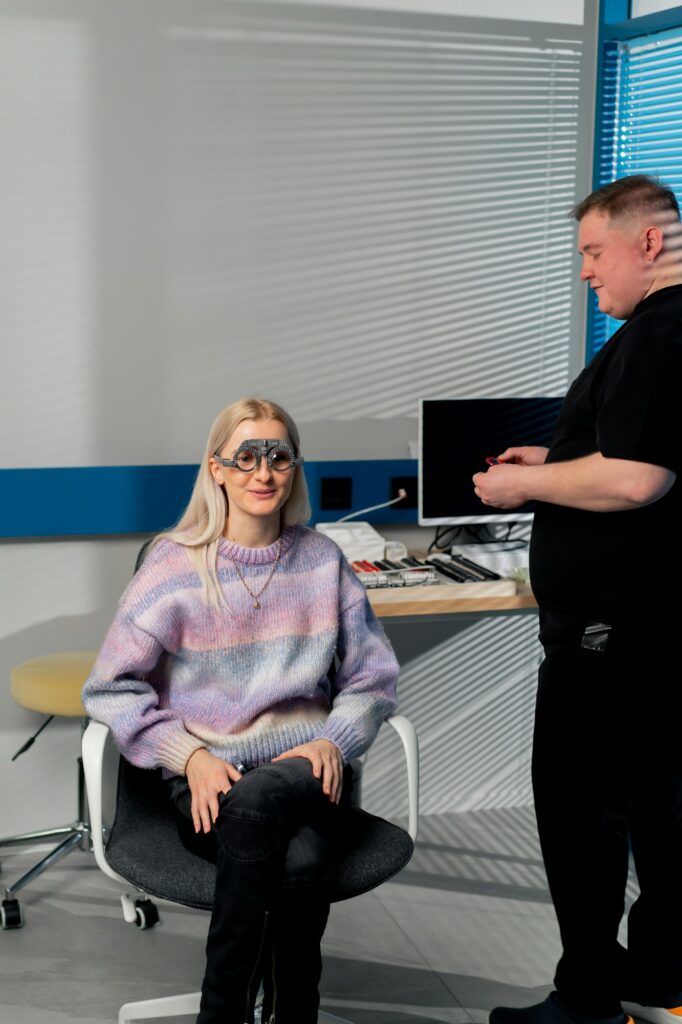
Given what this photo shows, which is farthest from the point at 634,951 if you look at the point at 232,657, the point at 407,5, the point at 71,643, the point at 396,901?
the point at 407,5

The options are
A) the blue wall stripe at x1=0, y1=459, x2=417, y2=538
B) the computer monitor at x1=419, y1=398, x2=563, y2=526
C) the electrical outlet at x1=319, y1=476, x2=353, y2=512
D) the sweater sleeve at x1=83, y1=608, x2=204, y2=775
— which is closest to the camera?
the sweater sleeve at x1=83, y1=608, x2=204, y2=775

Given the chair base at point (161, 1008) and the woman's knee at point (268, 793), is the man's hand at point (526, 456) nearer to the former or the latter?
the woman's knee at point (268, 793)

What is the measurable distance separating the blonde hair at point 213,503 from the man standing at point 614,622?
1.42 ft

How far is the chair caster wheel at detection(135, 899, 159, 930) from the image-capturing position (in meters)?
2.99

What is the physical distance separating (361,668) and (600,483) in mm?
622

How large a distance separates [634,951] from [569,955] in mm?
167

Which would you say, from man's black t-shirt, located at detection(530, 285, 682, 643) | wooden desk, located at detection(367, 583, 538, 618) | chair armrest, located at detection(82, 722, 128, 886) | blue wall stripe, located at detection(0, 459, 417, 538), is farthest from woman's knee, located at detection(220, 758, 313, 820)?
blue wall stripe, located at detection(0, 459, 417, 538)

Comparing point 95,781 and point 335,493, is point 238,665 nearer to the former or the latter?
point 95,781

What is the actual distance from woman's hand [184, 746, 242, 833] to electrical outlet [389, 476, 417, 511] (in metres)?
1.50

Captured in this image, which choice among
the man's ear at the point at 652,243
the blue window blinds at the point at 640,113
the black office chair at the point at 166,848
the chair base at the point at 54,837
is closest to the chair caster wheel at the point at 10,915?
the chair base at the point at 54,837

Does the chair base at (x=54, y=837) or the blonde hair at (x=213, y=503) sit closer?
the blonde hair at (x=213, y=503)

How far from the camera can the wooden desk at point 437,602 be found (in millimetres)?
3057

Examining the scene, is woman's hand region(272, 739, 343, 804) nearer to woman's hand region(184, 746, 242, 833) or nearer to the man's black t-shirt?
woman's hand region(184, 746, 242, 833)

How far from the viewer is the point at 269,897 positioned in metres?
2.06
